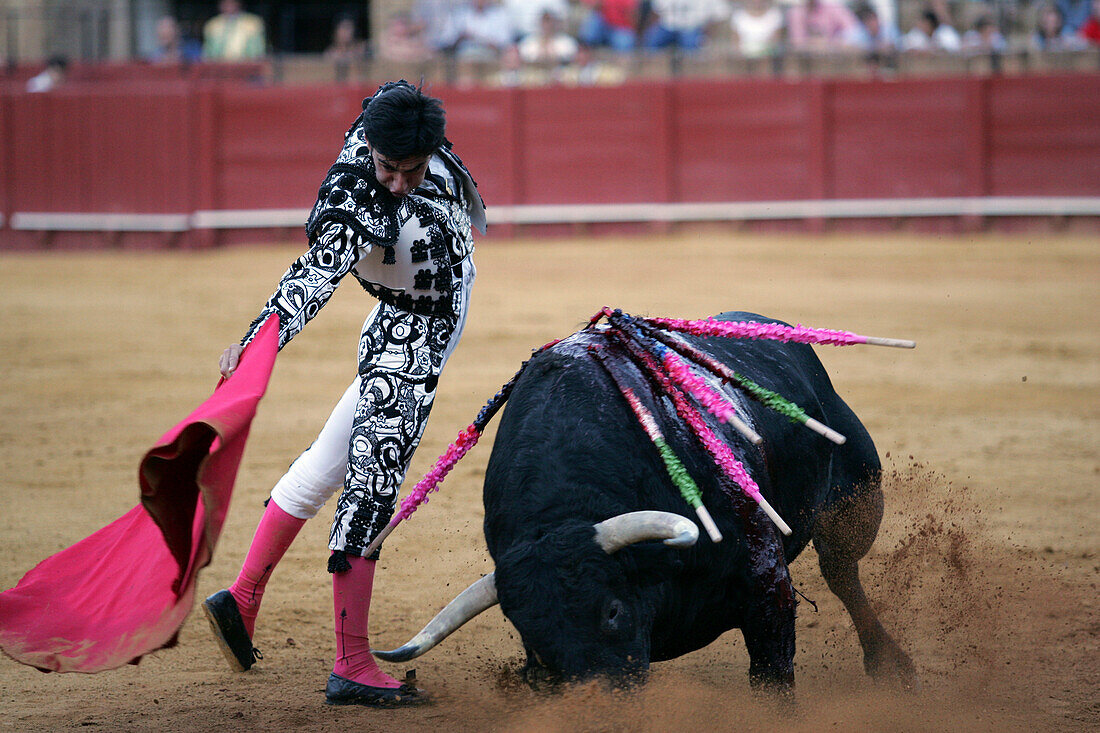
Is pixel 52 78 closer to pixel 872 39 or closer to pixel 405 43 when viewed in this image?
pixel 405 43

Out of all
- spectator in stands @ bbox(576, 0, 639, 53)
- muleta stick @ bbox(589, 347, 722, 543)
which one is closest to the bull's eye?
muleta stick @ bbox(589, 347, 722, 543)

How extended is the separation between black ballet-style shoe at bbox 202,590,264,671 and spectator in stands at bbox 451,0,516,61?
9249 millimetres

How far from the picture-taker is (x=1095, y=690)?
2.54m

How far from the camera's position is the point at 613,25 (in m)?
11.5

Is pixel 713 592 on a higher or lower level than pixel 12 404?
higher

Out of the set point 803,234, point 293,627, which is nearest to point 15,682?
point 293,627

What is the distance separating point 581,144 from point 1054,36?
411cm

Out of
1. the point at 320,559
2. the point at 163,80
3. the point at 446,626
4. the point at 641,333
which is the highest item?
the point at 163,80

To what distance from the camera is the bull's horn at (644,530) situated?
71.9 inches

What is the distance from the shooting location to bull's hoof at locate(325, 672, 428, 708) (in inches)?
98.1

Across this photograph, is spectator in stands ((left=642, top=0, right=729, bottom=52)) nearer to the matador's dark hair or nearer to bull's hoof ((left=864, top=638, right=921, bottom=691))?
bull's hoof ((left=864, top=638, right=921, bottom=691))

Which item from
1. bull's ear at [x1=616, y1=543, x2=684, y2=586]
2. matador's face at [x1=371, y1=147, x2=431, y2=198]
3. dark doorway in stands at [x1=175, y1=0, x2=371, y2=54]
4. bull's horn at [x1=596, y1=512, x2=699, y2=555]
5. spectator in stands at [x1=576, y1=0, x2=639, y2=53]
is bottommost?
bull's ear at [x1=616, y1=543, x2=684, y2=586]

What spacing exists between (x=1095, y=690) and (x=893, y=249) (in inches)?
298

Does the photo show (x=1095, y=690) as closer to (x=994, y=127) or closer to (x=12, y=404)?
(x=12, y=404)
